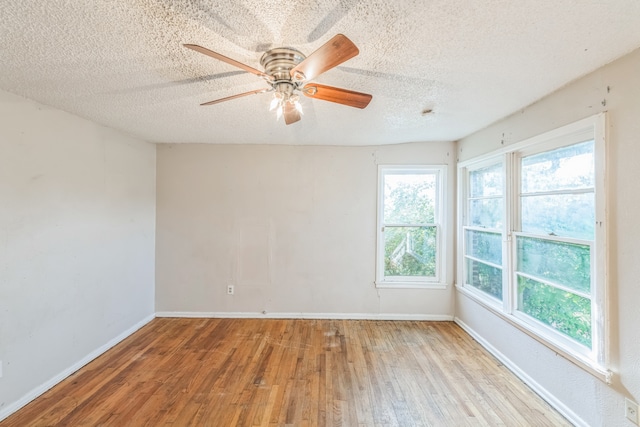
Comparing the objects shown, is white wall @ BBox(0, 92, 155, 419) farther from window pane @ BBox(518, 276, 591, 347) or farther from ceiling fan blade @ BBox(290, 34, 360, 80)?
window pane @ BBox(518, 276, 591, 347)

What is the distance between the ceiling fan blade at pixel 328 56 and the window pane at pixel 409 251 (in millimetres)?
2608

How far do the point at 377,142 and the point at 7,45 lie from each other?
3.09 metres

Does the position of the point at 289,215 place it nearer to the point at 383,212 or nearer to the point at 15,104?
the point at 383,212

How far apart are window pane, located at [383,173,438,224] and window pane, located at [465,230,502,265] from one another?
0.51 m

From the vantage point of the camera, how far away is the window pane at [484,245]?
278 centimetres

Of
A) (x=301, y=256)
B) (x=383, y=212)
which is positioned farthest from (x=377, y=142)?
(x=301, y=256)

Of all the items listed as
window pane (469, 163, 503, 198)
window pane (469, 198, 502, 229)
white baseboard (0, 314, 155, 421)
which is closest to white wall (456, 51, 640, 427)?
window pane (469, 163, 503, 198)

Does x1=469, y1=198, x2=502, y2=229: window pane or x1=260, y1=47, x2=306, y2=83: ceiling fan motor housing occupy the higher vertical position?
x1=260, y1=47, x2=306, y2=83: ceiling fan motor housing

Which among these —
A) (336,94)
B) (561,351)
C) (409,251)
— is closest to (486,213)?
(409,251)

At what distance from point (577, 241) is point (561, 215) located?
0.80 ft

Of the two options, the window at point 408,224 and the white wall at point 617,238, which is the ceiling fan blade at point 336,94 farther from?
the window at point 408,224

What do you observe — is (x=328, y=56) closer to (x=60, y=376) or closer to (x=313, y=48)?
(x=313, y=48)

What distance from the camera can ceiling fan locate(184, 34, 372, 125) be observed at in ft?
3.83

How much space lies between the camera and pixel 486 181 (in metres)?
3.00
